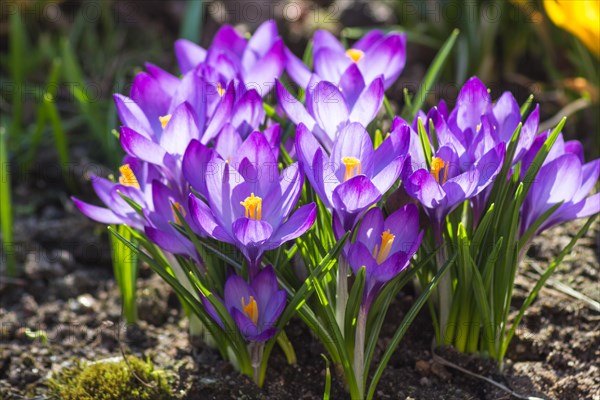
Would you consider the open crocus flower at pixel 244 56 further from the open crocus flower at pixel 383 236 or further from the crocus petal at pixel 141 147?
the open crocus flower at pixel 383 236

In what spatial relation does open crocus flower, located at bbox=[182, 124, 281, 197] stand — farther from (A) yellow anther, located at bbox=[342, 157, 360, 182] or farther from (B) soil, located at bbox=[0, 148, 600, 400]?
(B) soil, located at bbox=[0, 148, 600, 400]

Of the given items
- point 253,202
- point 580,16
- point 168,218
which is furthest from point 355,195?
point 580,16

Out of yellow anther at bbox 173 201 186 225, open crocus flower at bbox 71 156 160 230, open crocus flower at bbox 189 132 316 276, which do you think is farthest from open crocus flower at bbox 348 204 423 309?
open crocus flower at bbox 71 156 160 230

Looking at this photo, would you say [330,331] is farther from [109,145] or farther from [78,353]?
[109,145]

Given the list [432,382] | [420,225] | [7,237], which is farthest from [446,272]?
[7,237]

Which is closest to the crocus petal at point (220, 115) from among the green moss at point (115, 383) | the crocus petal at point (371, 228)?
the crocus petal at point (371, 228)

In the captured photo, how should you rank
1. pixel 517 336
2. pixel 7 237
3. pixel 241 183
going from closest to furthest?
pixel 241 183, pixel 517 336, pixel 7 237
